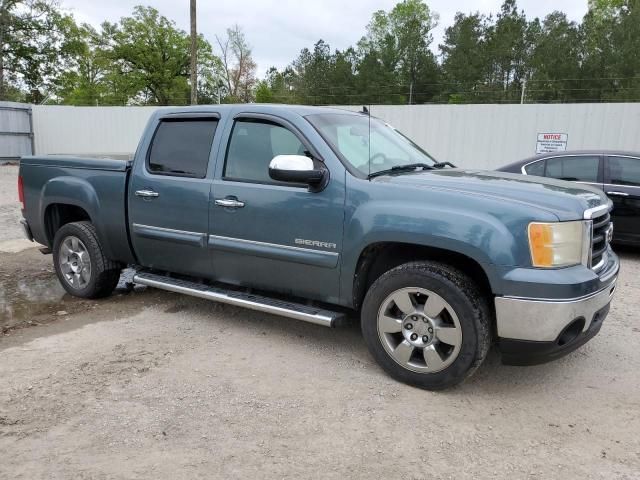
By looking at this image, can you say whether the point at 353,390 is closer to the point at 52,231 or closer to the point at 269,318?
the point at 269,318

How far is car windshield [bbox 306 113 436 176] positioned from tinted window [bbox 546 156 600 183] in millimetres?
3943

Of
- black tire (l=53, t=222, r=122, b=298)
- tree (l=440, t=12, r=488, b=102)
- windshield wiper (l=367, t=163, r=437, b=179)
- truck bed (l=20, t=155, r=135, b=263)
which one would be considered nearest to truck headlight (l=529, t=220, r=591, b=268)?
windshield wiper (l=367, t=163, r=437, b=179)

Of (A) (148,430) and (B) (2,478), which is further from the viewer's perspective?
(A) (148,430)

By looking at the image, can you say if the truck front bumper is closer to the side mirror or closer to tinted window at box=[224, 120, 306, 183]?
the side mirror

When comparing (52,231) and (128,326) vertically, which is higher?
(52,231)

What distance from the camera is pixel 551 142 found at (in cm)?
1270

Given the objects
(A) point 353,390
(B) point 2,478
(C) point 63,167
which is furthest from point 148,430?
(C) point 63,167

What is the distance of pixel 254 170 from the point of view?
4227mm

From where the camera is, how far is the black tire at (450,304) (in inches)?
128

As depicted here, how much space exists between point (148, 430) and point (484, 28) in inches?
1803

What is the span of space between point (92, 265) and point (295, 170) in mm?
2680

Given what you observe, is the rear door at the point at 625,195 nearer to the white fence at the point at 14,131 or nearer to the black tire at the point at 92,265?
the black tire at the point at 92,265

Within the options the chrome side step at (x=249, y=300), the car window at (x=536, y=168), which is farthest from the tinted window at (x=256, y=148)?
the car window at (x=536, y=168)

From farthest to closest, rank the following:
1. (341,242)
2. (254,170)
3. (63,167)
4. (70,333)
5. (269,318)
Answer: (63,167) < (269,318) < (70,333) < (254,170) < (341,242)
